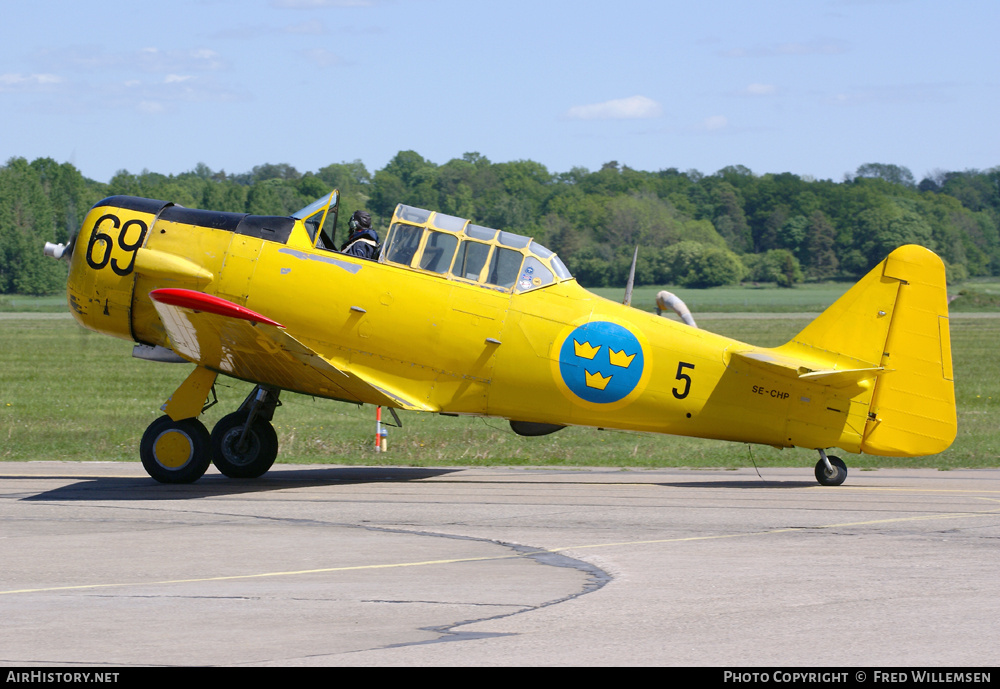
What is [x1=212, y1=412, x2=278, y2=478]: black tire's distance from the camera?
12867 mm

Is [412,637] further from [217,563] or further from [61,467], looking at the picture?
[61,467]

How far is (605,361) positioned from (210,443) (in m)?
4.80

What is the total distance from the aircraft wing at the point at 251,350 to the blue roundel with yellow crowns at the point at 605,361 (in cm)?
177

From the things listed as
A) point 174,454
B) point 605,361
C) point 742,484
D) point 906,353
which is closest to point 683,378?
point 605,361

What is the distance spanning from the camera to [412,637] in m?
5.99

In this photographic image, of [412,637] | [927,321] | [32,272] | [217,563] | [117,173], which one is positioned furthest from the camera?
[117,173]

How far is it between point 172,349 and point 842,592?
8.02 m

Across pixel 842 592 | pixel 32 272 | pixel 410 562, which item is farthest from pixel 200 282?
pixel 32 272

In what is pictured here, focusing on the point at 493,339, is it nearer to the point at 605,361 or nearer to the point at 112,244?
the point at 605,361

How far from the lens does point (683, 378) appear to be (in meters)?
11.8

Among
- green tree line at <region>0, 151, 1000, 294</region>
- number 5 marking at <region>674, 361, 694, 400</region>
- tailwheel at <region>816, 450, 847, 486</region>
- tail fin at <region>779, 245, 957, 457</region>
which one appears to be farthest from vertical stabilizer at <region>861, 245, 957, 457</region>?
green tree line at <region>0, 151, 1000, 294</region>

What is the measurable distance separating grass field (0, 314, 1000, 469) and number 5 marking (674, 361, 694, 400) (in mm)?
3502

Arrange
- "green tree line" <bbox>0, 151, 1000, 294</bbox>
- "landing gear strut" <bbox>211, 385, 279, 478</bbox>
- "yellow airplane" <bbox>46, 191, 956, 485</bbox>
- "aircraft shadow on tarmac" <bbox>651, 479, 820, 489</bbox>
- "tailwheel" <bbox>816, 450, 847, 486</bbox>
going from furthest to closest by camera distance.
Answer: "green tree line" <bbox>0, 151, 1000, 294</bbox> < "landing gear strut" <bbox>211, 385, 279, 478</bbox> < "aircraft shadow on tarmac" <bbox>651, 479, 820, 489</bbox> < "tailwheel" <bbox>816, 450, 847, 486</bbox> < "yellow airplane" <bbox>46, 191, 956, 485</bbox>

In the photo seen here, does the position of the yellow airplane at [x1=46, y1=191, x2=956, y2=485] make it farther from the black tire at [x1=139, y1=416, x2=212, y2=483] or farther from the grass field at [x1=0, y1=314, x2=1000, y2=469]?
the grass field at [x1=0, y1=314, x2=1000, y2=469]
